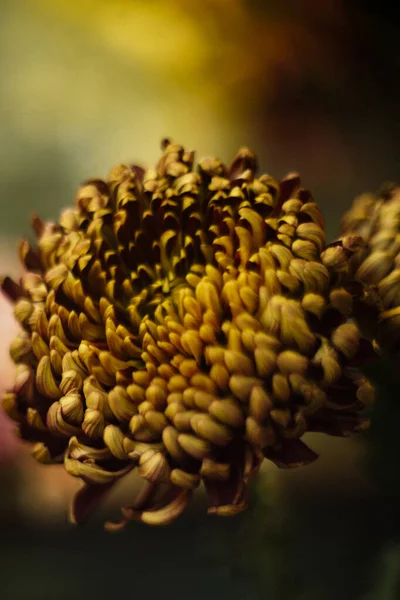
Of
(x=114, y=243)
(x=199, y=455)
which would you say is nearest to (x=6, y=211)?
(x=114, y=243)

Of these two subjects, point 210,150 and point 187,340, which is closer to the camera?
point 187,340

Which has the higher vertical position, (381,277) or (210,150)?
(210,150)
